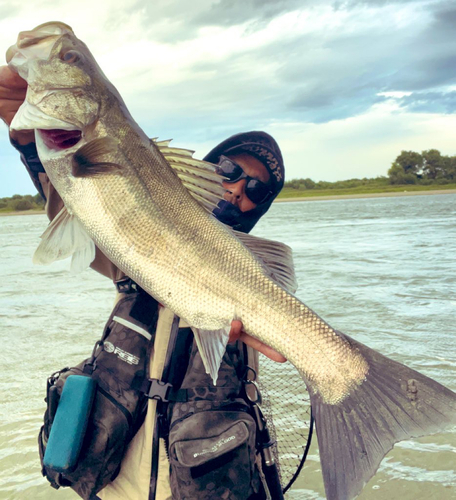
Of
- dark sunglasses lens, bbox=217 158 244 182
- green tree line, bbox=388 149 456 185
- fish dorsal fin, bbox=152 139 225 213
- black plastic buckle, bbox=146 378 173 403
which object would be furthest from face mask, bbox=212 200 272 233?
green tree line, bbox=388 149 456 185

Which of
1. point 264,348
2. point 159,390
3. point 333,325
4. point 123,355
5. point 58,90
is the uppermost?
point 58,90

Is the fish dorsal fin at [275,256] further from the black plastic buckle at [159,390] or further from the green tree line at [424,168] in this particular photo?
the green tree line at [424,168]

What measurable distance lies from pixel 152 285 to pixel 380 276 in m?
9.32

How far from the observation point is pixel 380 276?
10867mm

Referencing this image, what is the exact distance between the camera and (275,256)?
8.15ft

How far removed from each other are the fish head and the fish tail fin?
152 cm

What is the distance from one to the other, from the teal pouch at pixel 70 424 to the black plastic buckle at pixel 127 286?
1.79 ft

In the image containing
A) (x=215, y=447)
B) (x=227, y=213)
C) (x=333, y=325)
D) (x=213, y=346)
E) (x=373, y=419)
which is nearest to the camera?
(x=373, y=419)

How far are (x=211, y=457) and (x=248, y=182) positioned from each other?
2.02 metres

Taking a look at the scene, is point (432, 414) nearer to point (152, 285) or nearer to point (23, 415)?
point (152, 285)

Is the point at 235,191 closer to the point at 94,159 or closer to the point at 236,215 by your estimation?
the point at 236,215

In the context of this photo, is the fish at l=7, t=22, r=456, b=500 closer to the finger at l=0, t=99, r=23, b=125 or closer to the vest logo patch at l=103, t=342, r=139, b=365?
the finger at l=0, t=99, r=23, b=125

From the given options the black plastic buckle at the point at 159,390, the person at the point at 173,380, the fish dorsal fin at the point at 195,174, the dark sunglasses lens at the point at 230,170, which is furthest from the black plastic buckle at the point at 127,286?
the dark sunglasses lens at the point at 230,170

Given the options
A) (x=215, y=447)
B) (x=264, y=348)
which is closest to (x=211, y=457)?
(x=215, y=447)
